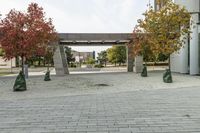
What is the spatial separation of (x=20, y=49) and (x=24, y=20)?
6.40 ft

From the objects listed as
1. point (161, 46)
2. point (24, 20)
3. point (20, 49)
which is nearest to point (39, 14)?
point (24, 20)

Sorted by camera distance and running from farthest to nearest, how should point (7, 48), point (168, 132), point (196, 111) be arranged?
point (7, 48) < point (196, 111) < point (168, 132)

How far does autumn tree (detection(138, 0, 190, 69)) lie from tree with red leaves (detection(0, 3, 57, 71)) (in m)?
7.96

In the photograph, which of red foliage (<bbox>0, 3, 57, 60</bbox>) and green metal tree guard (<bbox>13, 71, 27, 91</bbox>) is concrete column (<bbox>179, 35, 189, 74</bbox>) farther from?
green metal tree guard (<bbox>13, 71, 27, 91</bbox>)

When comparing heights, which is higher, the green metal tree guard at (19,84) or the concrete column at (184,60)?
Answer: the concrete column at (184,60)

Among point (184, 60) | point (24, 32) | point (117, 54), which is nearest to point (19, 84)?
point (24, 32)

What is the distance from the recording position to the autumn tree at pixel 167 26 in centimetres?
2312

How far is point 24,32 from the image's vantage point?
19.0 meters

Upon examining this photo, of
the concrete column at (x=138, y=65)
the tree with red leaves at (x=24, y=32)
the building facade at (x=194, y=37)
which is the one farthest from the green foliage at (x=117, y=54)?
the tree with red leaves at (x=24, y=32)

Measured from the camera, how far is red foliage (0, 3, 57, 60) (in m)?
18.8

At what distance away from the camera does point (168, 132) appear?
23.4 ft

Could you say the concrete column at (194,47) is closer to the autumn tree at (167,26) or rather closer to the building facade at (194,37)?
the building facade at (194,37)

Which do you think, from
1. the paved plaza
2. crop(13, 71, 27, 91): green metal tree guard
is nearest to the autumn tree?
crop(13, 71, 27, 91): green metal tree guard

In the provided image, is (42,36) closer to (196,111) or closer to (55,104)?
(55,104)
